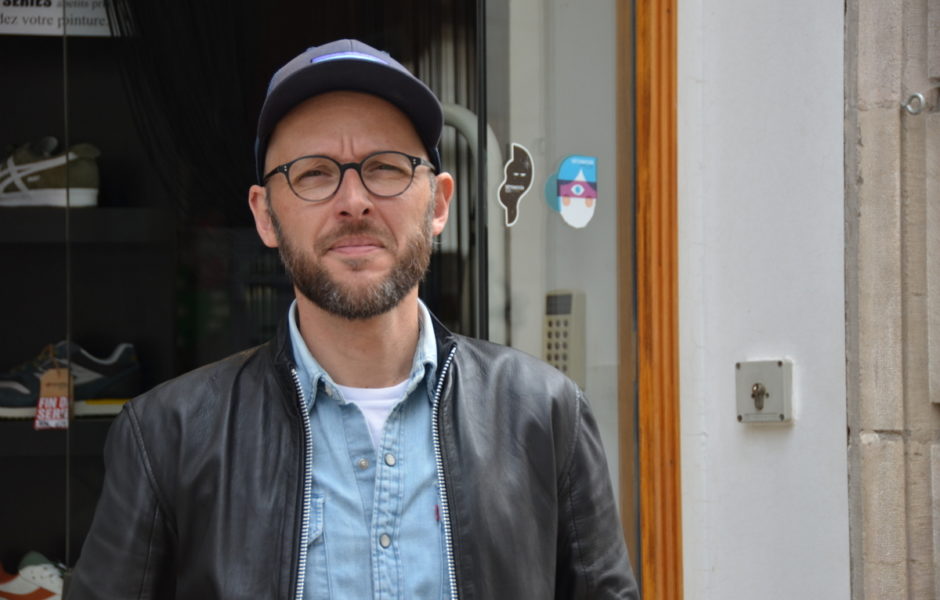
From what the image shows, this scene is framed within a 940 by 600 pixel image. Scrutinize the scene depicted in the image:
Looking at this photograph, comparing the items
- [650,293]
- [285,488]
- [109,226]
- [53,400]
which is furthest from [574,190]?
[285,488]

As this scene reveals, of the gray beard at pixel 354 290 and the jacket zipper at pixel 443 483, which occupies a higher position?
the gray beard at pixel 354 290

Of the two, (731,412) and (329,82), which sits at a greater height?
(329,82)

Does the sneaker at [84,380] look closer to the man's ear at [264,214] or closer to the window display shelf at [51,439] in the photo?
the window display shelf at [51,439]

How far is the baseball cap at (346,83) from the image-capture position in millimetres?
1957

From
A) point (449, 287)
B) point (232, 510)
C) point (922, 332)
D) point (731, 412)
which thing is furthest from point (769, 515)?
point (232, 510)

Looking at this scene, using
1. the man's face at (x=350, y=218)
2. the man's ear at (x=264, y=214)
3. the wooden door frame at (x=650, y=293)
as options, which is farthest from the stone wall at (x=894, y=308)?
the man's ear at (x=264, y=214)

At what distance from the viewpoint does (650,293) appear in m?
4.12

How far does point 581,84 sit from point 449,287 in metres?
0.81

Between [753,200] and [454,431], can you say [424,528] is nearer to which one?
[454,431]

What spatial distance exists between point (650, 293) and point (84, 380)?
5.91 feet

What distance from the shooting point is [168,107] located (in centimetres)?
385

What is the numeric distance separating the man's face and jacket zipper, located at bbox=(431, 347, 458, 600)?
0.15 meters

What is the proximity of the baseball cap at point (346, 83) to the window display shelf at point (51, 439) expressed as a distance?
218 centimetres

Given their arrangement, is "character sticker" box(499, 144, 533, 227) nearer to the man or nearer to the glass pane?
the glass pane
